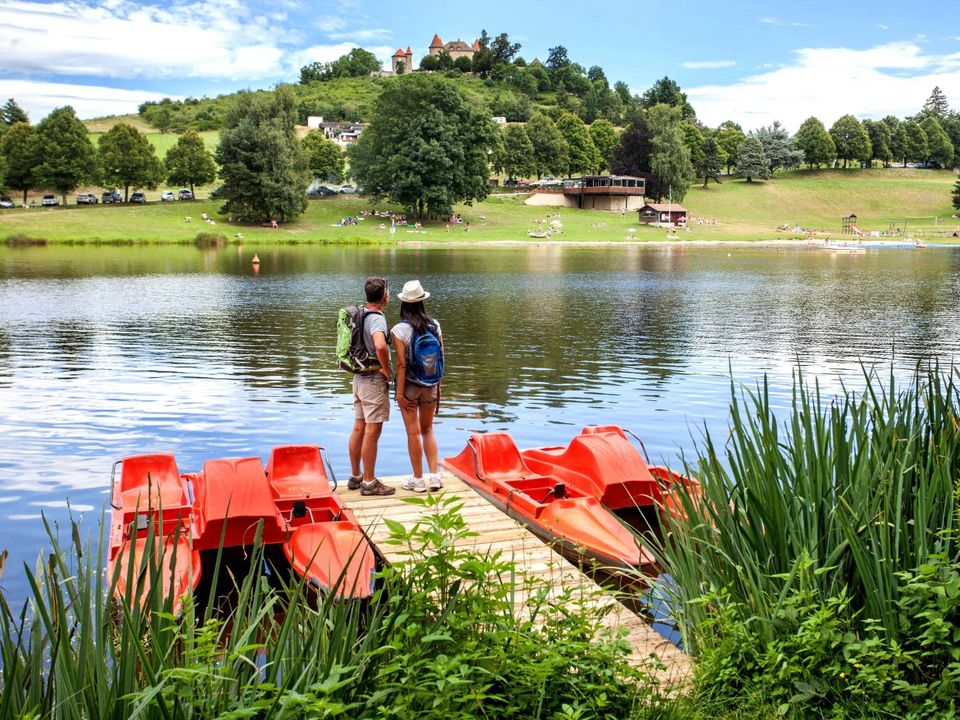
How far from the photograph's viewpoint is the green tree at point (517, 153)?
→ 121000mm

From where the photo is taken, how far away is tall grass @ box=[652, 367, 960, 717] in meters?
4.40

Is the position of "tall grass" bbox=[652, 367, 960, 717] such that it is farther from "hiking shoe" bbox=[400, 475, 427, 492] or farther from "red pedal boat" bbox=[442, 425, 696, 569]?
"hiking shoe" bbox=[400, 475, 427, 492]

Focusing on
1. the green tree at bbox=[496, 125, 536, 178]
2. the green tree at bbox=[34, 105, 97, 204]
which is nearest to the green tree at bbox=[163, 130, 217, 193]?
the green tree at bbox=[34, 105, 97, 204]

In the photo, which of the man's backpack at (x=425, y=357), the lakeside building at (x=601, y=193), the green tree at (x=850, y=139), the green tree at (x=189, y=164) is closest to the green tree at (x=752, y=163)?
the green tree at (x=850, y=139)

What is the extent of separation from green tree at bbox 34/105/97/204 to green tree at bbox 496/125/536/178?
5294 centimetres

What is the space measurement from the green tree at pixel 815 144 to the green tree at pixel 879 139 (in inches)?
334

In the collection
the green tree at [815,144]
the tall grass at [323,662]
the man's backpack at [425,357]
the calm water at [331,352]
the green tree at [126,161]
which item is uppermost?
the green tree at [815,144]

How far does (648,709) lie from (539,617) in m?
2.12

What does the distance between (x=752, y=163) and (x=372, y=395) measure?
140 meters

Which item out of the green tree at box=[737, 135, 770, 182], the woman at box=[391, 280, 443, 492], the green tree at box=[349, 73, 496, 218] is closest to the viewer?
the woman at box=[391, 280, 443, 492]

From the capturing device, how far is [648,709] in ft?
14.7

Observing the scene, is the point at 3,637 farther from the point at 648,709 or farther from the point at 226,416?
the point at 226,416

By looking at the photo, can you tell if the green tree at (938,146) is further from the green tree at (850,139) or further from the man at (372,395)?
the man at (372,395)

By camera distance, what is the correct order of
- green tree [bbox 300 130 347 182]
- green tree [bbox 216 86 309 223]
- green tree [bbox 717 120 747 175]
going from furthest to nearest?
green tree [bbox 717 120 747 175]
green tree [bbox 300 130 347 182]
green tree [bbox 216 86 309 223]
